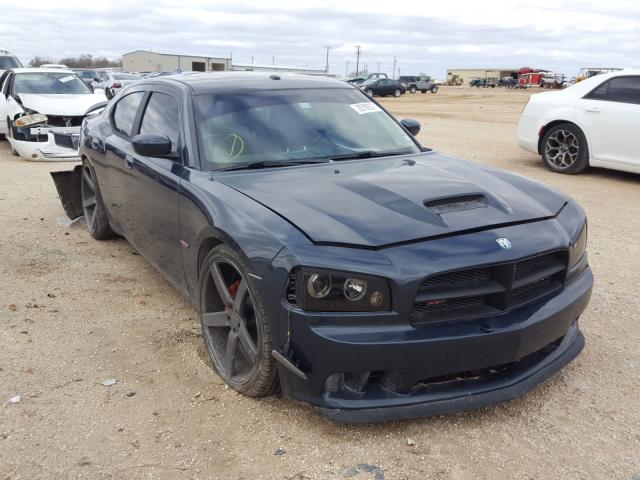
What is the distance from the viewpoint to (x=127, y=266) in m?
5.31

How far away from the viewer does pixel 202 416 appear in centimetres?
301

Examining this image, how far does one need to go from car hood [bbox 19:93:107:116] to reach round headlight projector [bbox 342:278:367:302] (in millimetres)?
9693

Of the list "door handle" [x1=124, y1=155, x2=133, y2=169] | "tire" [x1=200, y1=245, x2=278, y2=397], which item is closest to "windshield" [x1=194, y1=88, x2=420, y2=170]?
"tire" [x1=200, y1=245, x2=278, y2=397]

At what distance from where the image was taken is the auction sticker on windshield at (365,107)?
4.37 metres

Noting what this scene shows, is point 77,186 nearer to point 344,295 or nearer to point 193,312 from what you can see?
point 193,312

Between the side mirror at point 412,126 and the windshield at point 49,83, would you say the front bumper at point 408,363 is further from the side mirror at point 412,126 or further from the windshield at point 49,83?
the windshield at point 49,83

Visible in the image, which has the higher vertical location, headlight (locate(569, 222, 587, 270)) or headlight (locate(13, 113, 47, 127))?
headlight (locate(569, 222, 587, 270))

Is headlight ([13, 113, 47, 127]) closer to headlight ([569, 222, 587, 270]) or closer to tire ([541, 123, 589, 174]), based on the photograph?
tire ([541, 123, 589, 174])

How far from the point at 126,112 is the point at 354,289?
10.7ft

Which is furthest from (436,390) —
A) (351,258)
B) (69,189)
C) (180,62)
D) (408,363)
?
(180,62)

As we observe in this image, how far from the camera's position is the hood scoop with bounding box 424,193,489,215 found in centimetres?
301

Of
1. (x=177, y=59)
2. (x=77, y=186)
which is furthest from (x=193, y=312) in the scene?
(x=177, y=59)

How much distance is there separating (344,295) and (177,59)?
71.4m

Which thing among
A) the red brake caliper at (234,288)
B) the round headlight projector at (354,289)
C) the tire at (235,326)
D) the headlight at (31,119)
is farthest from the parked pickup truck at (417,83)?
the round headlight projector at (354,289)
